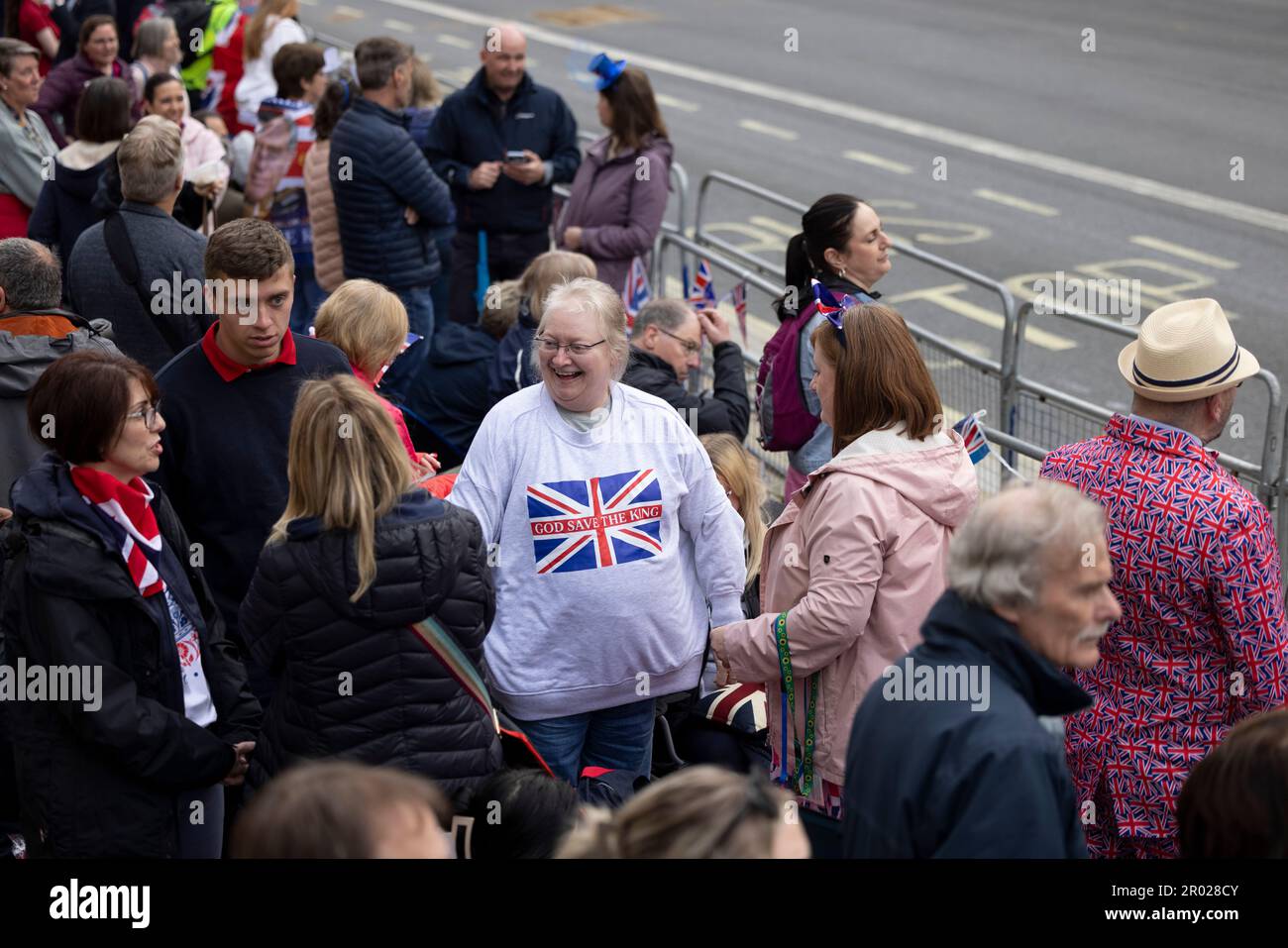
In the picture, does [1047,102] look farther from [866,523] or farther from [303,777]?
[303,777]

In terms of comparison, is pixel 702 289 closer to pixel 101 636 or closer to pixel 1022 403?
pixel 1022 403

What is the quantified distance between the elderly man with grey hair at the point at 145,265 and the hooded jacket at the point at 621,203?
2.85 m

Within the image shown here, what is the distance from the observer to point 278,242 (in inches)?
193

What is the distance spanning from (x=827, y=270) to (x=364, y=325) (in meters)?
1.69

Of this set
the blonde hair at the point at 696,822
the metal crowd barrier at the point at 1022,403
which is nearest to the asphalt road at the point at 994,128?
the metal crowd barrier at the point at 1022,403

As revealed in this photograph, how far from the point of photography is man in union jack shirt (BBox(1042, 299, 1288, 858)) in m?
3.83

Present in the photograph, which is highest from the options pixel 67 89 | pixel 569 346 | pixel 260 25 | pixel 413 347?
pixel 260 25

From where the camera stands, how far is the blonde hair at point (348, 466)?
3637 millimetres

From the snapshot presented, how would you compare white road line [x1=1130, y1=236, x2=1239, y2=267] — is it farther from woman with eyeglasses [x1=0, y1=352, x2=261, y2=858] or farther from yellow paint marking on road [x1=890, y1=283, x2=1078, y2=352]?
woman with eyeglasses [x1=0, y1=352, x2=261, y2=858]

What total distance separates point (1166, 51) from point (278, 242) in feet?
55.3

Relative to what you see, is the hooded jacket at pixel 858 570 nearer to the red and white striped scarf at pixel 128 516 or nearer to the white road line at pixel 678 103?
the red and white striped scarf at pixel 128 516

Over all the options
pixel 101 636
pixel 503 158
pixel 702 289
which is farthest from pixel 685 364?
pixel 503 158

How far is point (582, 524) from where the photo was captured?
4.40 m
